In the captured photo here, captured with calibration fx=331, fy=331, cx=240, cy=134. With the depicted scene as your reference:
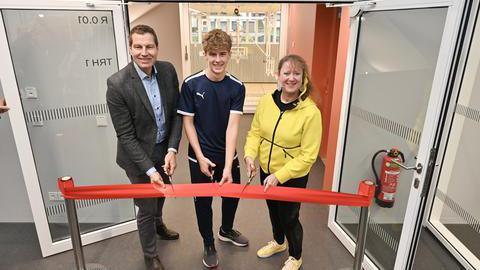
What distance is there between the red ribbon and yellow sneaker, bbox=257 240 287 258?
2.90 ft

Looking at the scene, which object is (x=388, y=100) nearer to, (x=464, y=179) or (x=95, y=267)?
(x=464, y=179)

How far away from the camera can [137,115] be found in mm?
1835

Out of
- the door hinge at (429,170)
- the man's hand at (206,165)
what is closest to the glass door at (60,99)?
the man's hand at (206,165)

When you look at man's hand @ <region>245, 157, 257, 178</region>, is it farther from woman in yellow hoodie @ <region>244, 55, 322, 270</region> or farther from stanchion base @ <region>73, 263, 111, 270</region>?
stanchion base @ <region>73, 263, 111, 270</region>

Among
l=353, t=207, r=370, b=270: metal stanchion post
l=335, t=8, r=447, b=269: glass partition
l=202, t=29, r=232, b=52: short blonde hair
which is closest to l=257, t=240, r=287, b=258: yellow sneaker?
l=335, t=8, r=447, b=269: glass partition

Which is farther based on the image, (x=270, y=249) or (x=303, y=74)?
(x=270, y=249)

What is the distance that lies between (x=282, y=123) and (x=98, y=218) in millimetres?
1777

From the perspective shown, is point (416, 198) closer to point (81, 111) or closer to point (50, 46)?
point (81, 111)

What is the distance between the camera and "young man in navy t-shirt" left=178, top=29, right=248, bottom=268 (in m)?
1.79

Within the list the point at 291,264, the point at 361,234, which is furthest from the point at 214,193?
the point at 291,264

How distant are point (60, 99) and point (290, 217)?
1.74m

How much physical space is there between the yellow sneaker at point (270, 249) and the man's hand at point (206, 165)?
2.68ft

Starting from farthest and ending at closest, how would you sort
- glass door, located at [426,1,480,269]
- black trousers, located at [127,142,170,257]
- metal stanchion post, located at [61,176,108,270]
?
glass door, located at [426,1,480,269] → black trousers, located at [127,142,170,257] → metal stanchion post, located at [61,176,108,270]

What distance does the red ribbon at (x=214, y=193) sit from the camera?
162 cm
